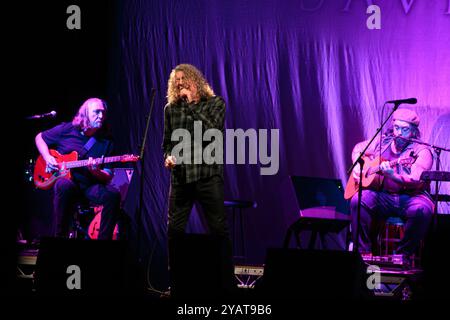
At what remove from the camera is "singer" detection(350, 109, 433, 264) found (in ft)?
19.9

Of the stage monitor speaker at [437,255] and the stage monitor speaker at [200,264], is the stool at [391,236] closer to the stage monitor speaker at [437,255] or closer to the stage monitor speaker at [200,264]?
the stage monitor speaker at [437,255]

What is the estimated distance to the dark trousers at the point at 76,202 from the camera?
20.8 ft

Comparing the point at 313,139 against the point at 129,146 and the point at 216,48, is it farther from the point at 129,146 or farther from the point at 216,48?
the point at 129,146

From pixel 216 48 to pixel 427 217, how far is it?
117 inches

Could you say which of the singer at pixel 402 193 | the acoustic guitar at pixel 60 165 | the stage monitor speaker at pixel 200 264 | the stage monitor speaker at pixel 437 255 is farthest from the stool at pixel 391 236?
the stage monitor speaker at pixel 200 264

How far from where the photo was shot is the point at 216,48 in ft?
23.9

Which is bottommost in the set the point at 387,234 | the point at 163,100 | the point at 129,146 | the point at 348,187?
the point at 387,234

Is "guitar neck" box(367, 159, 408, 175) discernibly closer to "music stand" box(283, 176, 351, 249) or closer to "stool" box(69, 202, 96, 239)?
"music stand" box(283, 176, 351, 249)

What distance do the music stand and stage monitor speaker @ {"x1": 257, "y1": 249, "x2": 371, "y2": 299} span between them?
2.61m

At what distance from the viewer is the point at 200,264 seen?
3.47 m

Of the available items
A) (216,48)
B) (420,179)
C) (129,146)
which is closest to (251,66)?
(216,48)

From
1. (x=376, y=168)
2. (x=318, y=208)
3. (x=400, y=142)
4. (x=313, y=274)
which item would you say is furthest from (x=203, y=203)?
(x=400, y=142)

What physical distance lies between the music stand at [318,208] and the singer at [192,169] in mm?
1561

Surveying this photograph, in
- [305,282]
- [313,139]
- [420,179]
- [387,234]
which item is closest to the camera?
[305,282]
